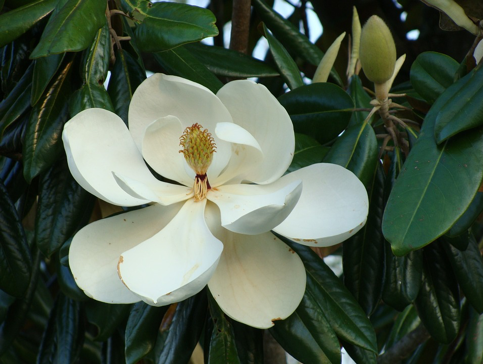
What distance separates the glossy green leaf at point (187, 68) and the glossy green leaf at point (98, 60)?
0.64 ft

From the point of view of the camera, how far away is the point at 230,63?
4.58 ft

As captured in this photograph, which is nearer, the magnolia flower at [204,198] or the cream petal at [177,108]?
the magnolia flower at [204,198]

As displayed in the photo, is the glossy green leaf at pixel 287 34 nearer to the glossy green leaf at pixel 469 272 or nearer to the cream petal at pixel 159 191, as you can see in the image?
the glossy green leaf at pixel 469 272

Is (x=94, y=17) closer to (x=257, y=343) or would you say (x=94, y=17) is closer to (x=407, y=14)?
(x=257, y=343)

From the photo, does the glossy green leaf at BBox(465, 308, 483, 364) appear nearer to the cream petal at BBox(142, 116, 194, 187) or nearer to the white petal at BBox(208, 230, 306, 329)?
the white petal at BBox(208, 230, 306, 329)

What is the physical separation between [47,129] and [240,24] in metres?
0.71

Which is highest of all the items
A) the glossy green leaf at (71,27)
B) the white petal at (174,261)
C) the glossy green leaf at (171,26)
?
the glossy green leaf at (71,27)

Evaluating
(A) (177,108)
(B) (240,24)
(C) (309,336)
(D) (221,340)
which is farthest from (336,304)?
(B) (240,24)

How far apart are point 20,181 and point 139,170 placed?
49 centimetres

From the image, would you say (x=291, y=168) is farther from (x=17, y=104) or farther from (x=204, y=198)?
(x=17, y=104)

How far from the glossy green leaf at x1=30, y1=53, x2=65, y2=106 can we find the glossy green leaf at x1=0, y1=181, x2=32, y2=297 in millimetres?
271

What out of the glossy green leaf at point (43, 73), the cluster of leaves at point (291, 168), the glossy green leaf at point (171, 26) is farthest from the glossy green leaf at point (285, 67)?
the glossy green leaf at point (43, 73)

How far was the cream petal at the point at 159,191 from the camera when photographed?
776mm

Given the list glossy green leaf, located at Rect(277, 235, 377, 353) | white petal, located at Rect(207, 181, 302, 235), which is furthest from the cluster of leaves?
white petal, located at Rect(207, 181, 302, 235)
